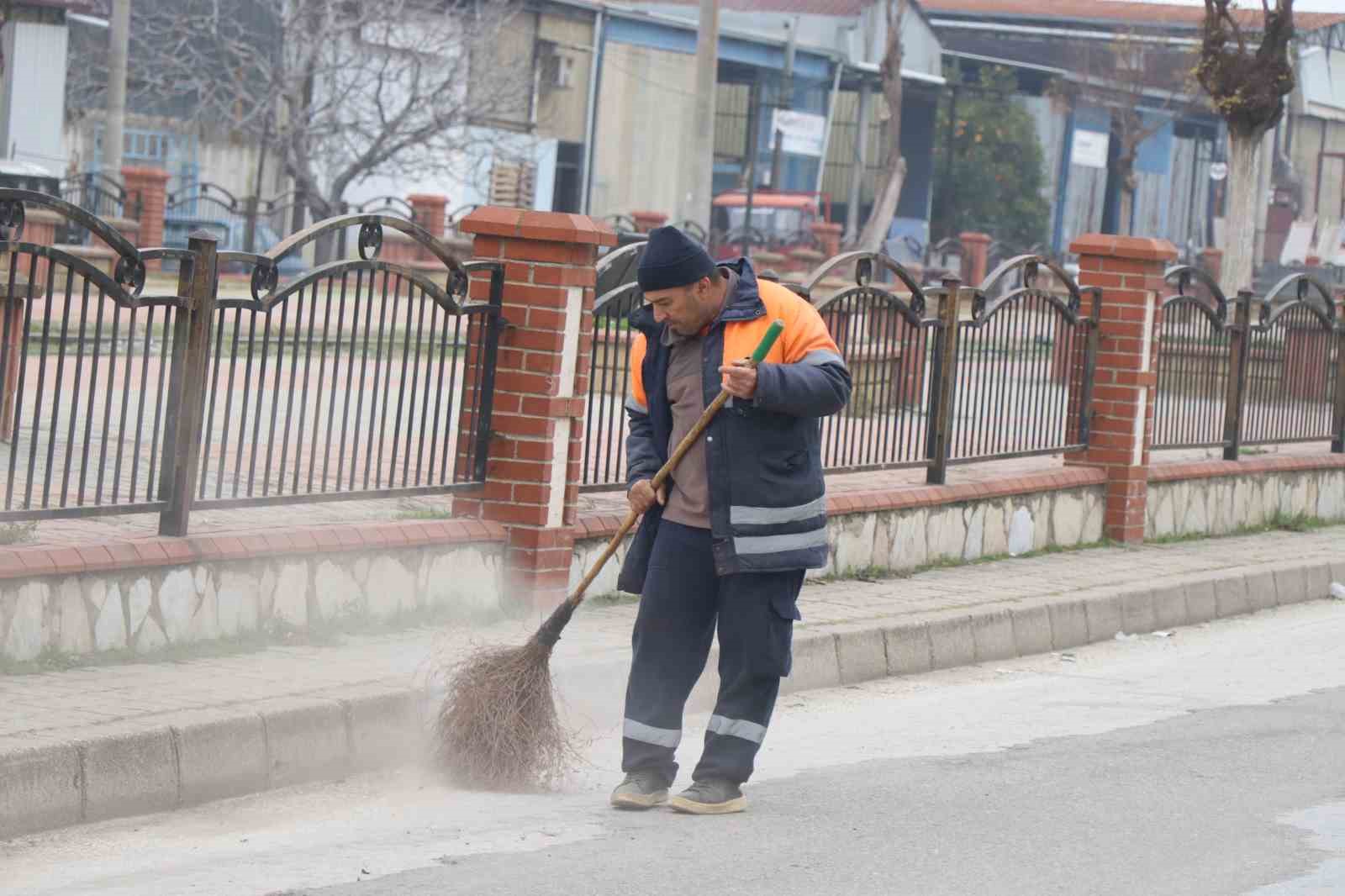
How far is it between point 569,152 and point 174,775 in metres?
35.3

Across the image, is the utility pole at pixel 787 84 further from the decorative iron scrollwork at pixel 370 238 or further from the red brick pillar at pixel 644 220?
the decorative iron scrollwork at pixel 370 238

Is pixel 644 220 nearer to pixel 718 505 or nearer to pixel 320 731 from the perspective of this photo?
pixel 320 731

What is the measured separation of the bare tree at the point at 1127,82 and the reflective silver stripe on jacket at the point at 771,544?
41.8 metres

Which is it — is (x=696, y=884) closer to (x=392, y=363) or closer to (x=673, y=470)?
(x=673, y=470)

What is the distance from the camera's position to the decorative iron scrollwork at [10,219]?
247 inches

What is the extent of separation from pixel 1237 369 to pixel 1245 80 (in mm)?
8299

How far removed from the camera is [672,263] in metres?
5.67

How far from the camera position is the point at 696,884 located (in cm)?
511

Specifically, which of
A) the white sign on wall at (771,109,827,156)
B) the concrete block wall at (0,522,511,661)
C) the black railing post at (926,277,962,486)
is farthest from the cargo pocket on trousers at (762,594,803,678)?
the white sign on wall at (771,109,827,156)

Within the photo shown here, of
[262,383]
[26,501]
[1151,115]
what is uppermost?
[1151,115]

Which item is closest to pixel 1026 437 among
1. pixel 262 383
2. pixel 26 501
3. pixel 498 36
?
pixel 262 383

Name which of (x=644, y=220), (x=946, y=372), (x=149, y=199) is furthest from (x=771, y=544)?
(x=644, y=220)

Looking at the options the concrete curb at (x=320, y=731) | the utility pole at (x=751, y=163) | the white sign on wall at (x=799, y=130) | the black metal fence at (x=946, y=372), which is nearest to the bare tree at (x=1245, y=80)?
the black metal fence at (x=946, y=372)

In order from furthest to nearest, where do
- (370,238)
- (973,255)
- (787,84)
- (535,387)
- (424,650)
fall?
(787,84) < (973,255) < (535,387) < (370,238) < (424,650)
